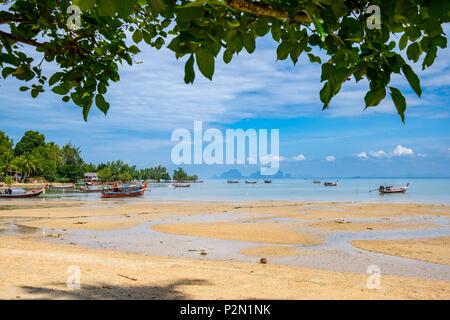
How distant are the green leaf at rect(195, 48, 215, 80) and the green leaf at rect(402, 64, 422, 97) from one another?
0.68 meters

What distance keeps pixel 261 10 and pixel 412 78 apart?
732 millimetres

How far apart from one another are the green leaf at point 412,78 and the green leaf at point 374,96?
0.29 feet

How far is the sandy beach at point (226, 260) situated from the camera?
785 cm

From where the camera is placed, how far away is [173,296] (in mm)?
7363

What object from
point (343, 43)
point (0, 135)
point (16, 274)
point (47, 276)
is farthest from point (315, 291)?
point (0, 135)

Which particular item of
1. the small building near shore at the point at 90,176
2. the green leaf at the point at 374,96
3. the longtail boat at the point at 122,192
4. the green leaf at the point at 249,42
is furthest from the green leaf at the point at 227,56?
the small building near shore at the point at 90,176

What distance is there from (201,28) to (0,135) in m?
109

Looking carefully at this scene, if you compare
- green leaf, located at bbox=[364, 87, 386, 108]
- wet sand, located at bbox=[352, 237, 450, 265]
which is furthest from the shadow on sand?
wet sand, located at bbox=[352, 237, 450, 265]

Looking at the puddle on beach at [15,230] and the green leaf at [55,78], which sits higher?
the green leaf at [55,78]

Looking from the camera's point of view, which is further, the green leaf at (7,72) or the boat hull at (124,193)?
the boat hull at (124,193)

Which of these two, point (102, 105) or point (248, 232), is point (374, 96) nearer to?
point (102, 105)

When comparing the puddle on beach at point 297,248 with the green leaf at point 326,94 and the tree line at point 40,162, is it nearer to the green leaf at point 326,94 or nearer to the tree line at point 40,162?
the green leaf at point 326,94

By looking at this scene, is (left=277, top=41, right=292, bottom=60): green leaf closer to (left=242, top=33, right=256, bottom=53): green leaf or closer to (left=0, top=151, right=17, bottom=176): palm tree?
(left=242, top=33, right=256, bottom=53): green leaf

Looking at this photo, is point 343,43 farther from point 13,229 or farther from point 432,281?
point 13,229
